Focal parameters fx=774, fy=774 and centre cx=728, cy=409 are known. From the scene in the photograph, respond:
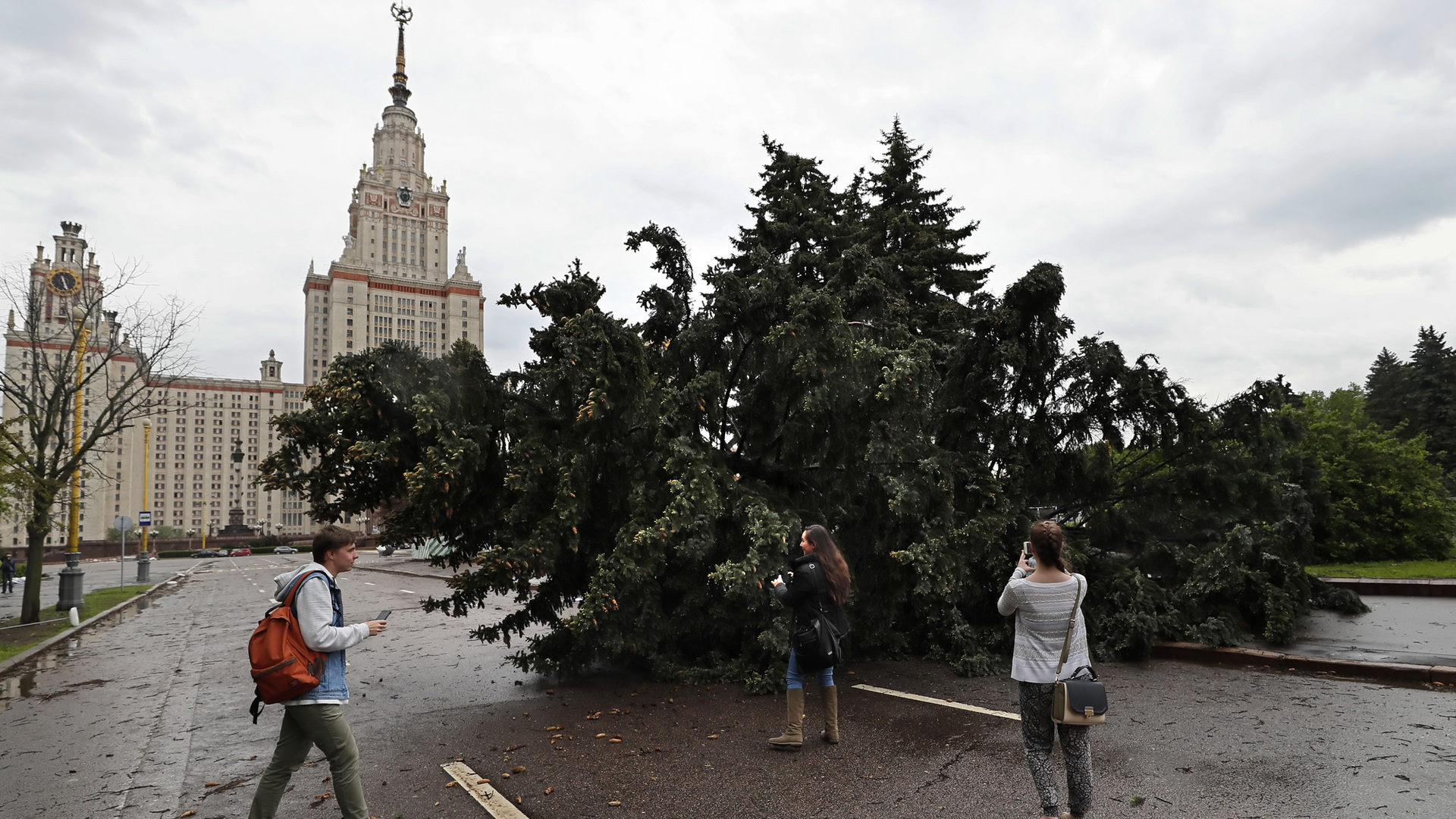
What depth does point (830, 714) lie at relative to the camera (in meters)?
6.01

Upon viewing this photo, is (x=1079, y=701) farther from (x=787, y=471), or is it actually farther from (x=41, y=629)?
(x=41, y=629)

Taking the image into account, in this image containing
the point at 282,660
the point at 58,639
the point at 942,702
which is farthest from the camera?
the point at 58,639

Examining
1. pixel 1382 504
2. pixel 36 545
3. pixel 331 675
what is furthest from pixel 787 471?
pixel 1382 504

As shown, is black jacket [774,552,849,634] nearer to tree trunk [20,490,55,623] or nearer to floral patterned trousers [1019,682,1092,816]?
floral patterned trousers [1019,682,1092,816]

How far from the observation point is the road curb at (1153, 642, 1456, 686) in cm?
736

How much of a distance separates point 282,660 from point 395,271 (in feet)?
458

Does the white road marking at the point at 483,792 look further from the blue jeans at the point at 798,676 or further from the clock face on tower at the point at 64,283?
the clock face on tower at the point at 64,283

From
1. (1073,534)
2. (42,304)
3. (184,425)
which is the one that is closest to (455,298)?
(184,425)

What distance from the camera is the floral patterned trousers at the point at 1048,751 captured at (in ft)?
13.4

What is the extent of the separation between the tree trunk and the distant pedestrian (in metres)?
18.8

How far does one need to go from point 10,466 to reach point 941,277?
71.5ft

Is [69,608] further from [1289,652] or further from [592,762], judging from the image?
[1289,652]

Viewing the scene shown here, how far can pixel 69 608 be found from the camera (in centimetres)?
1839

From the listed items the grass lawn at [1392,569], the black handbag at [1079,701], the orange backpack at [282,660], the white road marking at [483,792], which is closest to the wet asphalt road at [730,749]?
the white road marking at [483,792]
